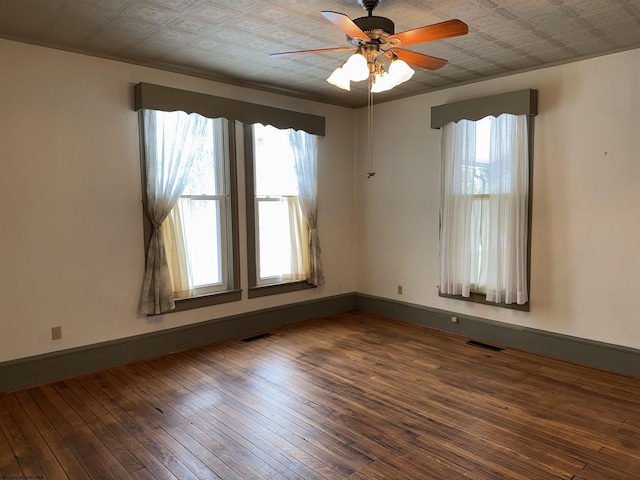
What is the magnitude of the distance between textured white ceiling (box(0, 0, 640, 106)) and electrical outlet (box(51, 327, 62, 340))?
2.18m

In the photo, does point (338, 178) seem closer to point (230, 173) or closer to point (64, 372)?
point (230, 173)

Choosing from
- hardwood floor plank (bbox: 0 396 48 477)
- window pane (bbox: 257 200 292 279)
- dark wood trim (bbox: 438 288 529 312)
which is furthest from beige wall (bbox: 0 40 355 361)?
dark wood trim (bbox: 438 288 529 312)

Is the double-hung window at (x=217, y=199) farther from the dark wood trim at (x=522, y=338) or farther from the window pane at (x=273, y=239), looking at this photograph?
the dark wood trim at (x=522, y=338)

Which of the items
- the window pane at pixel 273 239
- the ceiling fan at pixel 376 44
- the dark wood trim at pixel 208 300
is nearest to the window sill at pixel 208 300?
the dark wood trim at pixel 208 300

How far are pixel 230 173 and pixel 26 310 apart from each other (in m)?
2.11

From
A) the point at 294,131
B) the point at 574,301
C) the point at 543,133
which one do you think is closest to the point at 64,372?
the point at 294,131

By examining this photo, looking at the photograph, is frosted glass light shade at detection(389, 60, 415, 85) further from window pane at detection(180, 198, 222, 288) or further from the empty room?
window pane at detection(180, 198, 222, 288)

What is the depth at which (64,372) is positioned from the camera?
3.45 meters

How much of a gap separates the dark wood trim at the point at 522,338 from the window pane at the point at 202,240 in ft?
6.97

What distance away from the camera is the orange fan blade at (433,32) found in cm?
211

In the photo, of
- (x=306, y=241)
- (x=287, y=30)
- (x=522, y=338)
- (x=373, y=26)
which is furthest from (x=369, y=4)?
(x=522, y=338)

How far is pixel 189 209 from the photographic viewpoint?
4.14 m

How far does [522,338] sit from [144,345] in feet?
11.5

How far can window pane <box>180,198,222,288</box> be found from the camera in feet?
13.6
